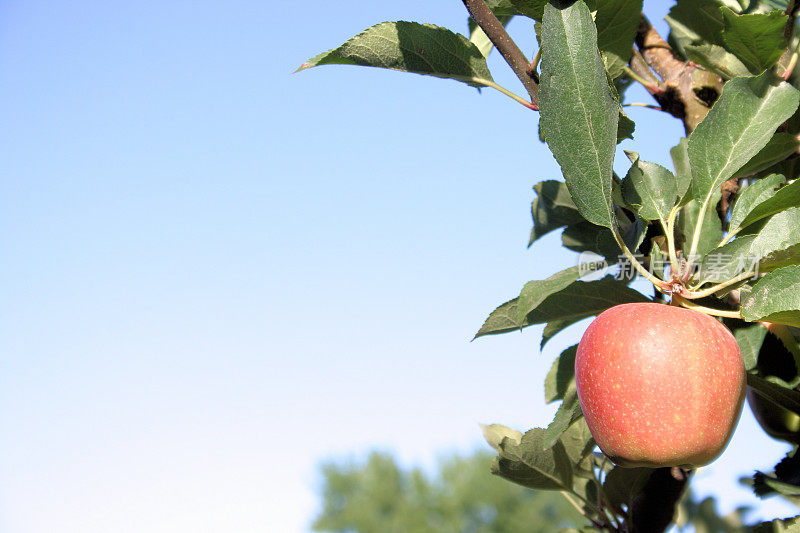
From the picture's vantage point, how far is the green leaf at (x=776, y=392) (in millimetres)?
1001

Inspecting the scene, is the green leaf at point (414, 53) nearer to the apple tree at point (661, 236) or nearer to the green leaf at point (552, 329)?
the apple tree at point (661, 236)

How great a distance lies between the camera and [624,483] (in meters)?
1.25

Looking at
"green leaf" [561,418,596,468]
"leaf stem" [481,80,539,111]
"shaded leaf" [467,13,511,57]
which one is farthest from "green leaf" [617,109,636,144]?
"green leaf" [561,418,596,468]

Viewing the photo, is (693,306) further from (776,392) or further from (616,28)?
(616,28)

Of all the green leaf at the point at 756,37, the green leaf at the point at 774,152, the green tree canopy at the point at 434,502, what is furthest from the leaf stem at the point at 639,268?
the green tree canopy at the point at 434,502

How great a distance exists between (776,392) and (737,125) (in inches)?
16.1

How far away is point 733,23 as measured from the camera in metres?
0.93

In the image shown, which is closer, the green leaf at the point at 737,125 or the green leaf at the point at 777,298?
the green leaf at the point at 777,298

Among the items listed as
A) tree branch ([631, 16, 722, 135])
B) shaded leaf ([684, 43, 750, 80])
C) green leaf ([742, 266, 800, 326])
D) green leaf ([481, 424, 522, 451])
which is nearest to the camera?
green leaf ([742, 266, 800, 326])

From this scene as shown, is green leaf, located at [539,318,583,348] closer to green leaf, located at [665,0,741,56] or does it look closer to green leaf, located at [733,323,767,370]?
green leaf, located at [733,323,767,370]

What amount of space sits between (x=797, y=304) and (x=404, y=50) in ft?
1.84

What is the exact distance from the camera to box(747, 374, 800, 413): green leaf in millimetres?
1001

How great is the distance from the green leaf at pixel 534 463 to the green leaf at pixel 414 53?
0.57 metres

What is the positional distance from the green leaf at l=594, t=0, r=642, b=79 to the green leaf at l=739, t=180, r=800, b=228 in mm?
296
